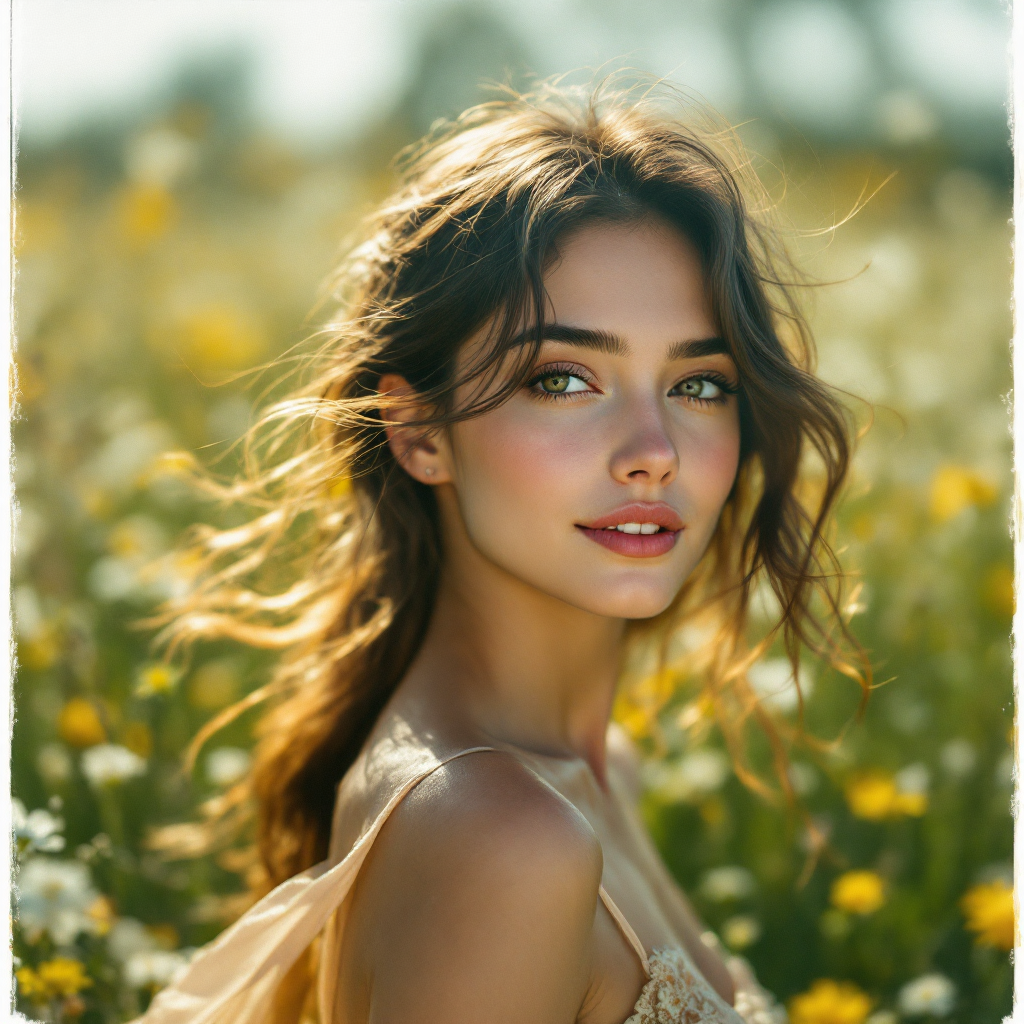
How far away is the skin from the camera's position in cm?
110

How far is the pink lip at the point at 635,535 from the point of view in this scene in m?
1.38

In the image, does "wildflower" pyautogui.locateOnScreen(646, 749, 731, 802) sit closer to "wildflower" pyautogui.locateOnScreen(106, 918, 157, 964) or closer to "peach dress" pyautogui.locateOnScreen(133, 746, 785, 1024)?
"peach dress" pyautogui.locateOnScreen(133, 746, 785, 1024)

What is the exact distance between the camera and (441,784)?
123 centimetres

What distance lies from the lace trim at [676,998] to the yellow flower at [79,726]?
4.89 ft

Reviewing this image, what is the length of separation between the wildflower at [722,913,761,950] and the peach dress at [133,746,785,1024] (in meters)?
0.75

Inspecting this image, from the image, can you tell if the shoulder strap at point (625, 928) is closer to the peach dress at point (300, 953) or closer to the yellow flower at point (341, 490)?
the peach dress at point (300, 953)

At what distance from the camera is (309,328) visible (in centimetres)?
306

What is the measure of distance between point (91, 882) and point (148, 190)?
230cm

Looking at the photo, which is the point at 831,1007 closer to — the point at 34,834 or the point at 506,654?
the point at 506,654

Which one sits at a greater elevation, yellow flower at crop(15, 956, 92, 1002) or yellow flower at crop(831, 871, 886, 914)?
yellow flower at crop(831, 871, 886, 914)

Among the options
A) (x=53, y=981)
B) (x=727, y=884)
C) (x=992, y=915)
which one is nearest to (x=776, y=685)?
(x=727, y=884)

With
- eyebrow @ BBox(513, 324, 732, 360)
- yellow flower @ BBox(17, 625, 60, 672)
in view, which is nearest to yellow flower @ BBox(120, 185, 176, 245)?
yellow flower @ BBox(17, 625, 60, 672)

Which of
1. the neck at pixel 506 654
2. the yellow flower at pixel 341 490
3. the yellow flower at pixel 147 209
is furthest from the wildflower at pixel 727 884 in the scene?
the yellow flower at pixel 147 209

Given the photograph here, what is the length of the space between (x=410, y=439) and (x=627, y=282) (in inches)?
16.0
